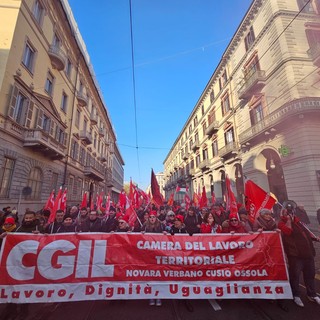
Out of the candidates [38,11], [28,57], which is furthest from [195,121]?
[28,57]

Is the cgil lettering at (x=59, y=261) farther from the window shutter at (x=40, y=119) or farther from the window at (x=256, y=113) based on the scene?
the window at (x=256, y=113)

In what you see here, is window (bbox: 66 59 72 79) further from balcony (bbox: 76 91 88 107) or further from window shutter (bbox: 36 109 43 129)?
window shutter (bbox: 36 109 43 129)

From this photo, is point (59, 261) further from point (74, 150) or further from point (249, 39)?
point (249, 39)

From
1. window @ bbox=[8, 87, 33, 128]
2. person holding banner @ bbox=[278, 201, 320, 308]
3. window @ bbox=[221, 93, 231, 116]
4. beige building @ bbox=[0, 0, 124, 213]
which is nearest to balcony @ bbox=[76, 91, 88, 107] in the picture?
beige building @ bbox=[0, 0, 124, 213]

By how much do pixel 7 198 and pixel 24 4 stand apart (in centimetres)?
1173

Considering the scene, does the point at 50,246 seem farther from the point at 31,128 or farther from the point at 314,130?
the point at 314,130

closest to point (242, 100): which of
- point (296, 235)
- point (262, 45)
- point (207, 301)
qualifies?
point (262, 45)

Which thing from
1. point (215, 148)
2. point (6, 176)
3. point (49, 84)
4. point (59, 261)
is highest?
point (49, 84)

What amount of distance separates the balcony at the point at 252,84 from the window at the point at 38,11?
55.6ft

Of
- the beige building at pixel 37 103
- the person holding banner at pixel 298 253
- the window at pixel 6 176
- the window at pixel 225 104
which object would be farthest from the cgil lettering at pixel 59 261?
the window at pixel 225 104

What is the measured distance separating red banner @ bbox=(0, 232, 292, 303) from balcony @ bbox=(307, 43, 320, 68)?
14928 millimetres

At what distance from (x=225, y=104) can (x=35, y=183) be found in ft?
69.8

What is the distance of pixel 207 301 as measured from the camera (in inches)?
142

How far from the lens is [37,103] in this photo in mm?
13719
